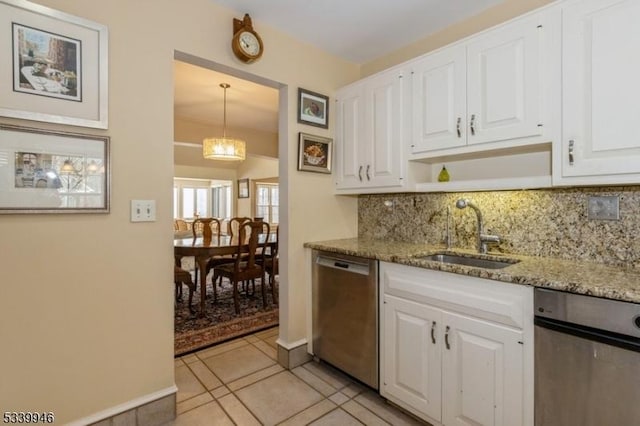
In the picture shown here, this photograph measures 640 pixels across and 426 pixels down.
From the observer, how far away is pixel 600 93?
136 centimetres

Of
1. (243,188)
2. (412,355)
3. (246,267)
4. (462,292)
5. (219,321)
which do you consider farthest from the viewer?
(243,188)

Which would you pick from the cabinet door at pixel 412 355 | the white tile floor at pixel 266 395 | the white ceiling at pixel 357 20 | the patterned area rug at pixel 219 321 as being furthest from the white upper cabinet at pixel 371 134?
the patterned area rug at pixel 219 321

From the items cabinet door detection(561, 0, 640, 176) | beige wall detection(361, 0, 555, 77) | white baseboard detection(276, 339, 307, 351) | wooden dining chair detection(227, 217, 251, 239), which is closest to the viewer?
cabinet door detection(561, 0, 640, 176)

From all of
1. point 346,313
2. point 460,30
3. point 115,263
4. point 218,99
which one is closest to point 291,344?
point 346,313

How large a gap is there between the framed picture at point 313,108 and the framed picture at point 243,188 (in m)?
5.67

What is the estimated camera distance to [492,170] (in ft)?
6.59

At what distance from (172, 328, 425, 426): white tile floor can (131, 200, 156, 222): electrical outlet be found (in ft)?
3.70

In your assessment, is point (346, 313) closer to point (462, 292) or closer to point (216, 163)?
point (462, 292)

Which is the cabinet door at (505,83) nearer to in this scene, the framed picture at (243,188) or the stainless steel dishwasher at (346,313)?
the stainless steel dishwasher at (346,313)

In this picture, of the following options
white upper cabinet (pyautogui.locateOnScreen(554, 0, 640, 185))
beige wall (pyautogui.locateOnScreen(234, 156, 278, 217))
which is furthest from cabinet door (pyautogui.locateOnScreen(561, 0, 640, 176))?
beige wall (pyautogui.locateOnScreen(234, 156, 278, 217))

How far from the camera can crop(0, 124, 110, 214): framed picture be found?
1349mm

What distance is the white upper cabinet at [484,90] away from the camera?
1.54m

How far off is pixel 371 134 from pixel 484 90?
2.54 feet

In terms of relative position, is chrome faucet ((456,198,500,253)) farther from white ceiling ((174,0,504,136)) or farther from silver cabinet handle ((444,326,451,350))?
white ceiling ((174,0,504,136))
